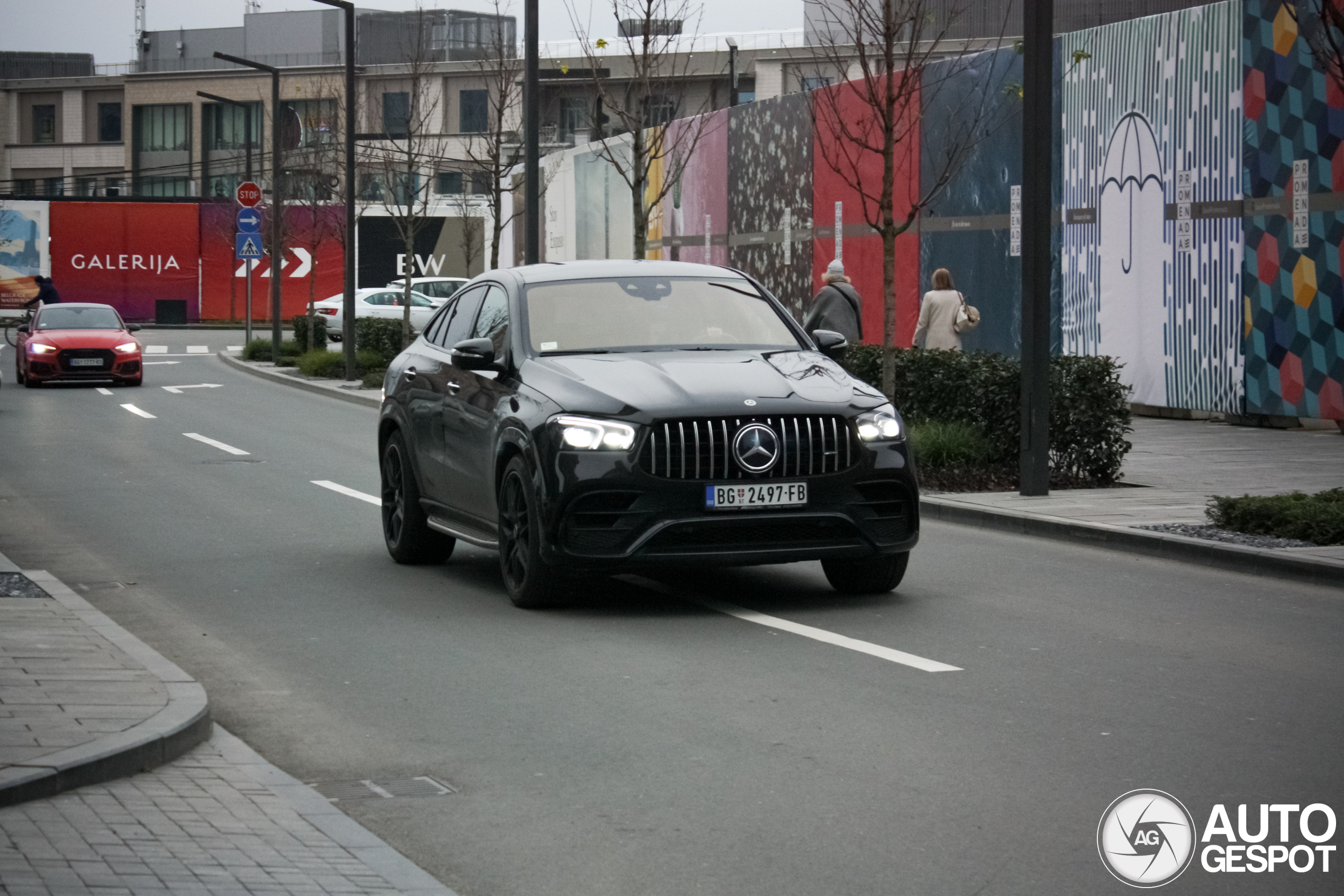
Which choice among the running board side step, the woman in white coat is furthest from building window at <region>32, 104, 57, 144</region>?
the running board side step

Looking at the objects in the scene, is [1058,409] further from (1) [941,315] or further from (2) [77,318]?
(2) [77,318]

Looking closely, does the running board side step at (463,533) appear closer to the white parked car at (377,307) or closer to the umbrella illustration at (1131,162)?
the umbrella illustration at (1131,162)

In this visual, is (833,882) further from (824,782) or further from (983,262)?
(983,262)

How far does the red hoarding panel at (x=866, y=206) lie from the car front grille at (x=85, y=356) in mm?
11689

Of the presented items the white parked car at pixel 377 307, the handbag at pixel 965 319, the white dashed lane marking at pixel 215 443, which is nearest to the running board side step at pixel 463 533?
the white dashed lane marking at pixel 215 443

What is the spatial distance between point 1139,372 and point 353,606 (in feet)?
51.1

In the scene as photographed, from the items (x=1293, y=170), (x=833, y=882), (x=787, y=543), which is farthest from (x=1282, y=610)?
(x=1293, y=170)

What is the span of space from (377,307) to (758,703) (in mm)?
44974

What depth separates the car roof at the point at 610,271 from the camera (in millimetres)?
10758

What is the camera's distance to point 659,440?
9.04m

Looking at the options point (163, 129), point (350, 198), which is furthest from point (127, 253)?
point (350, 198)

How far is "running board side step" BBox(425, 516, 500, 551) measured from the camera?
398 inches

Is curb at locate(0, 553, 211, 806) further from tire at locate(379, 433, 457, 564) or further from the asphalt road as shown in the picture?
tire at locate(379, 433, 457, 564)

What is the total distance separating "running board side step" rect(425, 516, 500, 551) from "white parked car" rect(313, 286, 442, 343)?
3598cm
